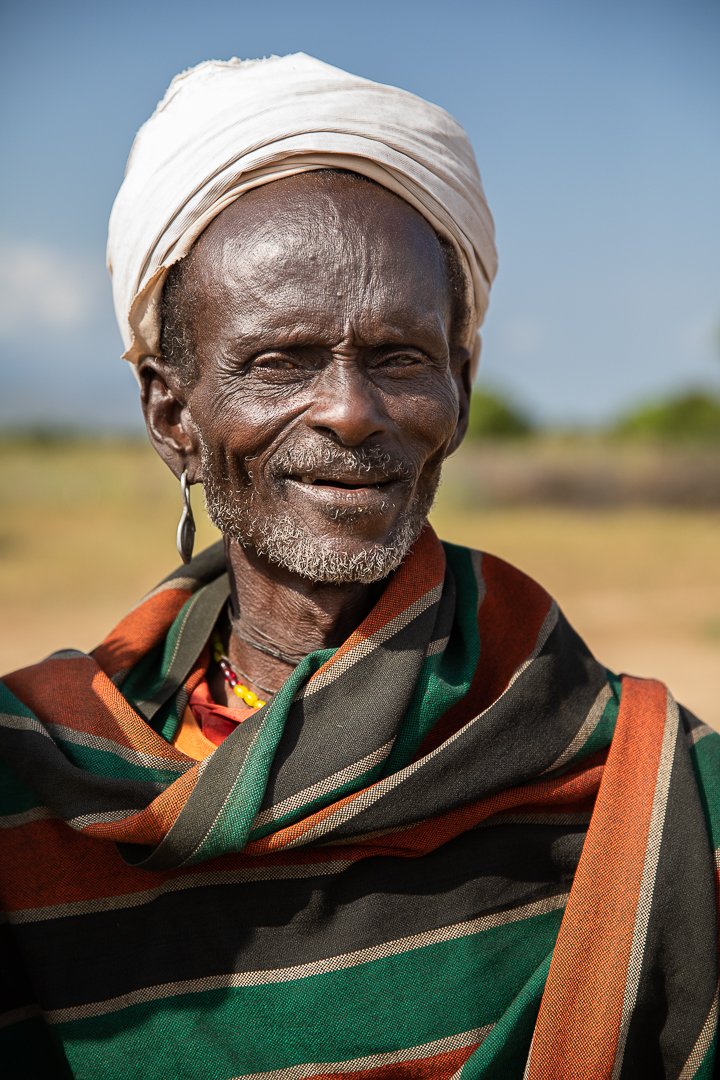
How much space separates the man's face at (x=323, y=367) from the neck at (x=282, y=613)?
180mm

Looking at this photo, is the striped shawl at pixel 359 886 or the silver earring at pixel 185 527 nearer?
the striped shawl at pixel 359 886

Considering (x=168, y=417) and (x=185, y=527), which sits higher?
(x=168, y=417)

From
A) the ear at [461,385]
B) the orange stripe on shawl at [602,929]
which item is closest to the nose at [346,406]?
the ear at [461,385]

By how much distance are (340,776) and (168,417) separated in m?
0.94

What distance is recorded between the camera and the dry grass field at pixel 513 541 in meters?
12.0

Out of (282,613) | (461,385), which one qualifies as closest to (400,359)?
(461,385)

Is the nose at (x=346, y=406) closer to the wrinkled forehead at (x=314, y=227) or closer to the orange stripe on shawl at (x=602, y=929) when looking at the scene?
the wrinkled forehead at (x=314, y=227)

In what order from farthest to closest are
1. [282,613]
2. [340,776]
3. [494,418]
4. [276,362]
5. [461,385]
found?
[494,418] < [461,385] < [282,613] < [276,362] < [340,776]

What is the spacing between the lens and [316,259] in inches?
86.5

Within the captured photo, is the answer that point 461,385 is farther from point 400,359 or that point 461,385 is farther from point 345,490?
point 345,490

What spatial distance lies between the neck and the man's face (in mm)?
180

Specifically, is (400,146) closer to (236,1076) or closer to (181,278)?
(181,278)

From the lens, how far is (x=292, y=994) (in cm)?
214

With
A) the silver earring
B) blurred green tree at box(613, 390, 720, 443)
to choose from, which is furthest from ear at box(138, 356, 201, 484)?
blurred green tree at box(613, 390, 720, 443)
